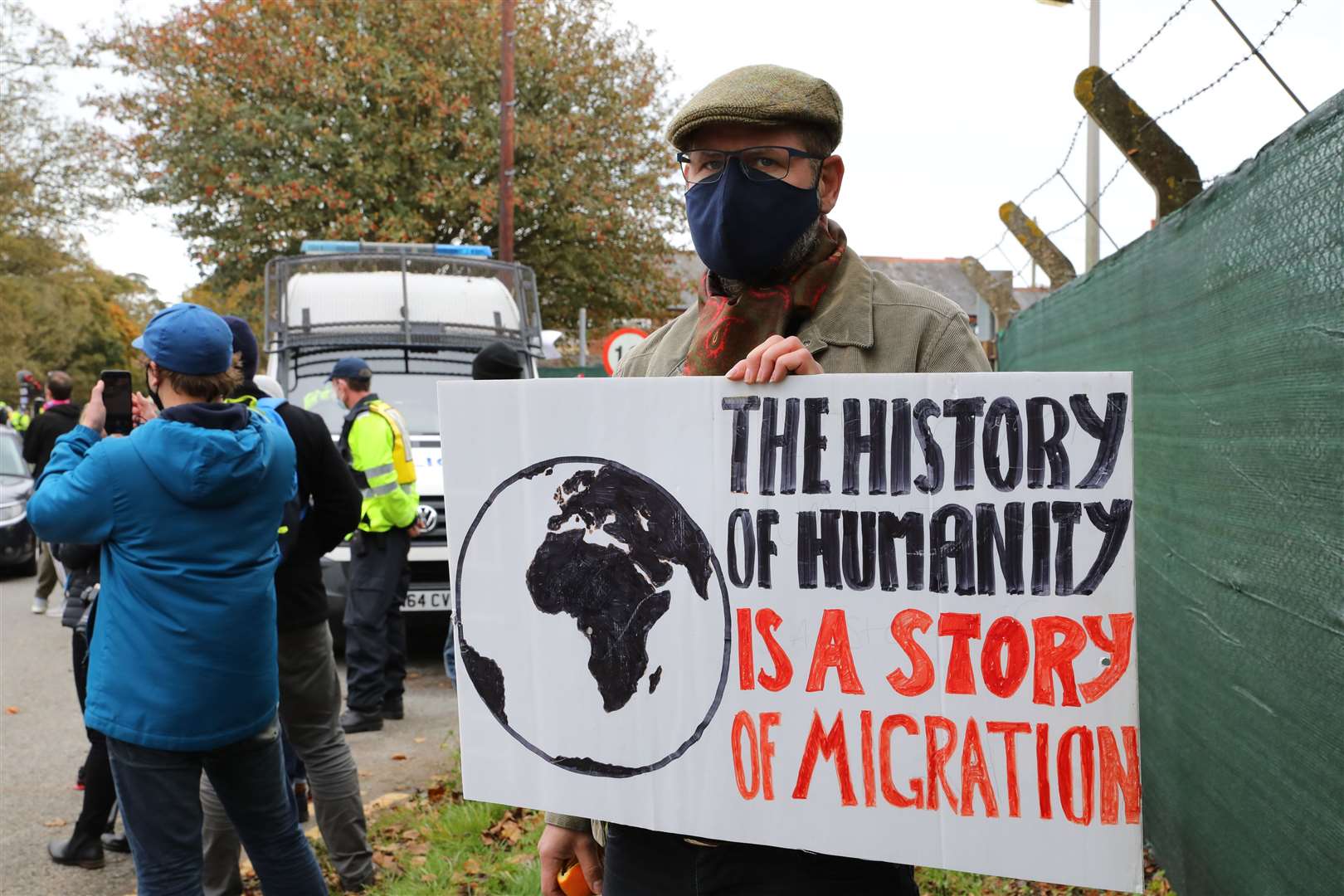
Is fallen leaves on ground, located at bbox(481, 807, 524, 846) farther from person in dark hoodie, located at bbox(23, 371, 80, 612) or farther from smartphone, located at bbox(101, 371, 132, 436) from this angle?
person in dark hoodie, located at bbox(23, 371, 80, 612)

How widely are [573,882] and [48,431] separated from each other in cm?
1006

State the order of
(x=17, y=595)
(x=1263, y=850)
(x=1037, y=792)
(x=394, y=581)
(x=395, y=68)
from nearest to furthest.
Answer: (x=1037, y=792) < (x=1263, y=850) < (x=394, y=581) < (x=17, y=595) < (x=395, y=68)

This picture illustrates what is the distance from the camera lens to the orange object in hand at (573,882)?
228 centimetres

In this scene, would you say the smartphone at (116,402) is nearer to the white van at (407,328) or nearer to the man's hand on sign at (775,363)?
the man's hand on sign at (775,363)

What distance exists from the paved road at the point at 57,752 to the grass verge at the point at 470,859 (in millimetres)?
640

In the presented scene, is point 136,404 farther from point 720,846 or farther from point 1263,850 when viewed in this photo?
point 1263,850

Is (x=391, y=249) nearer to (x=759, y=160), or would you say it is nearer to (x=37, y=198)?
(x=759, y=160)

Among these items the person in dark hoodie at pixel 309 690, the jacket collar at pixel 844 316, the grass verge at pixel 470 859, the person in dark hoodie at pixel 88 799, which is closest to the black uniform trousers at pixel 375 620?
the grass verge at pixel 470 859

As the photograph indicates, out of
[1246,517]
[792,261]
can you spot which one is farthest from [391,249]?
[792,261]

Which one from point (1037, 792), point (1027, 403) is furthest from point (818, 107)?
point (1037, 792)

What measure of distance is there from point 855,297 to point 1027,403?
1.28 ft

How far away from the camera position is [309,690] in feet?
14.7

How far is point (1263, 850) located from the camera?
2.79 meters

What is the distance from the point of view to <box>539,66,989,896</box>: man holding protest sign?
202 cm
